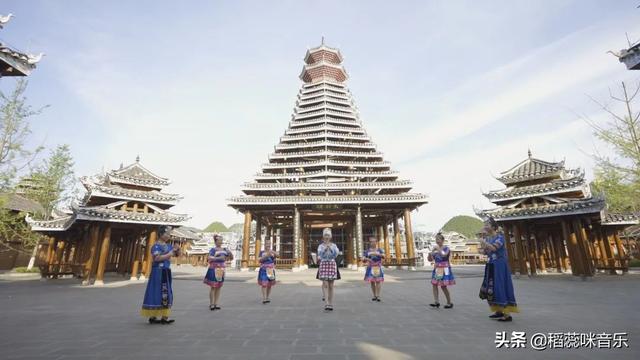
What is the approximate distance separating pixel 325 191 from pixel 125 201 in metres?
15.4

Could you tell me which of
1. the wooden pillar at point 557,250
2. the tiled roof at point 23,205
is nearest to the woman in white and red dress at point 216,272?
the wooden pillar at point 557,250

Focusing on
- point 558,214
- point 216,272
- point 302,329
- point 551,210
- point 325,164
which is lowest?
point 302,329

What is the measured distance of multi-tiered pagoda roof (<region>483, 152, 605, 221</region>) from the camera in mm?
14440

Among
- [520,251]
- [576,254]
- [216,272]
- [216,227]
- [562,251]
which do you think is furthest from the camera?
[216,227]

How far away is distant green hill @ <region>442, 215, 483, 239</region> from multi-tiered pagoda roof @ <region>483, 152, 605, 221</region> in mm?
76388

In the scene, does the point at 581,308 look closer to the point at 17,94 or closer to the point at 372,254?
the point at 372,254

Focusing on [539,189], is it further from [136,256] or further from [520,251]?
[136,256]

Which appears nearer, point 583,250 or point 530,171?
point 583,250

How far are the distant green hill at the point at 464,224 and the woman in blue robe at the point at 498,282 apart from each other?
3543 inches

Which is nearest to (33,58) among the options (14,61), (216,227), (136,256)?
(14,61)

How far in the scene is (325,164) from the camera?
27984 mm

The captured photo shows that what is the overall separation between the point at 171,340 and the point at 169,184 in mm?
16204

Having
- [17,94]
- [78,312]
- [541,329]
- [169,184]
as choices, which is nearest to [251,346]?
[541,329]

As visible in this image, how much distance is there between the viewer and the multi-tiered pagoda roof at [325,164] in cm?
2336
